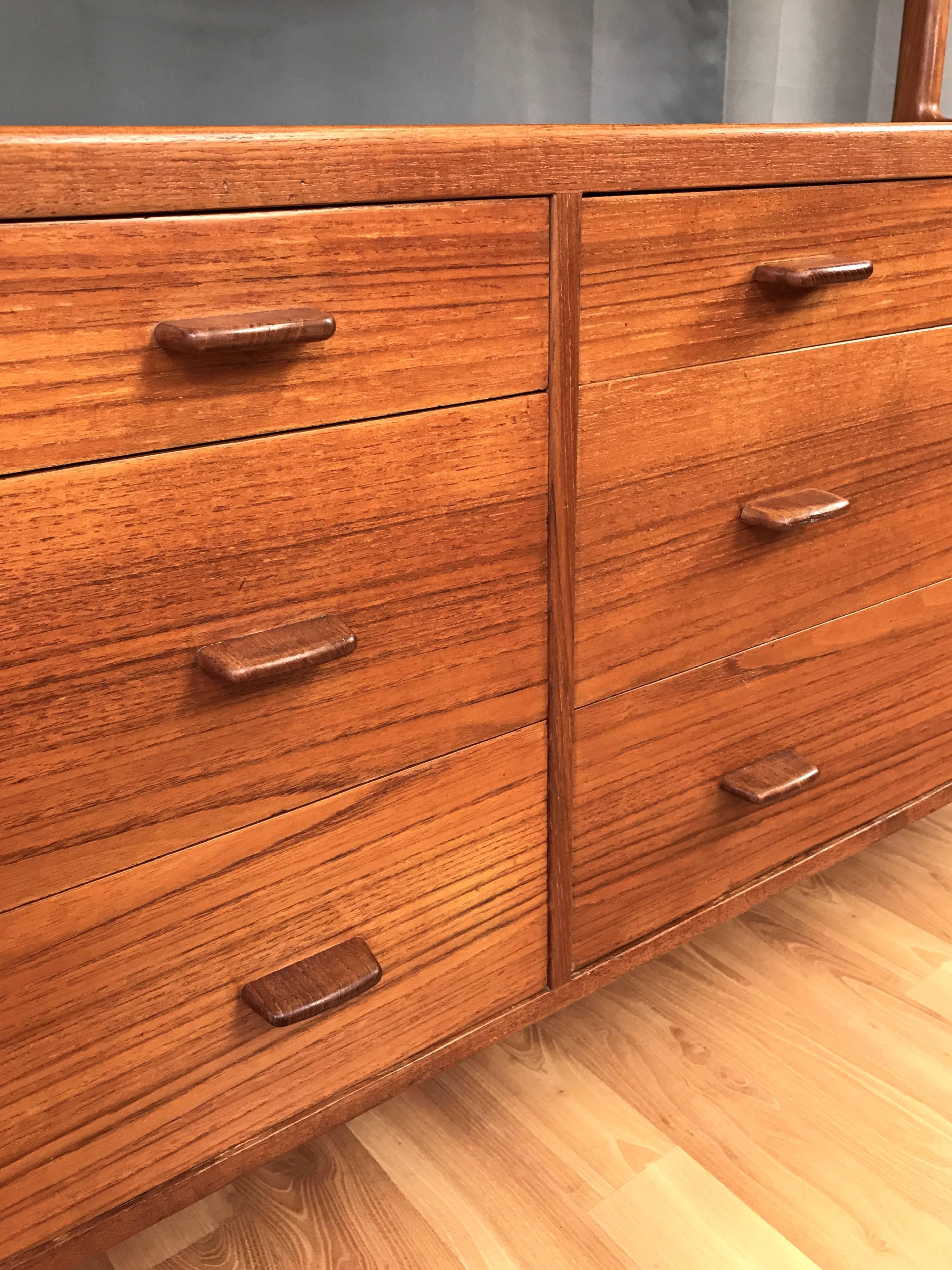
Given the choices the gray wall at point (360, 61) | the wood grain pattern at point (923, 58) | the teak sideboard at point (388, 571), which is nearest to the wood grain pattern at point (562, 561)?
the teak sideboard at point (388, 571)

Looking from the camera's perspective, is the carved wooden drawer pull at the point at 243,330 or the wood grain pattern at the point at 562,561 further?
the wood grain pattern at the point at 562,561

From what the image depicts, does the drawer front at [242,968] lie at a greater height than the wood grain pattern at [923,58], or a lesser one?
lesser

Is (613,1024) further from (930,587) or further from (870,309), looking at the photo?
(870,309)

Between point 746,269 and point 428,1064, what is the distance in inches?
24.1

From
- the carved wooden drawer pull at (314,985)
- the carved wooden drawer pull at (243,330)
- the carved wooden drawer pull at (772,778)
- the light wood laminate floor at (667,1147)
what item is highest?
the carved wooden drawer pull at (243,330)

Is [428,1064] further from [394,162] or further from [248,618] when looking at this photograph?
[394,162]

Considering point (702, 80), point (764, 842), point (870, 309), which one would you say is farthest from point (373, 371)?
point (702, 80)

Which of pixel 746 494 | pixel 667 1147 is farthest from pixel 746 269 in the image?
pixel 667 1147

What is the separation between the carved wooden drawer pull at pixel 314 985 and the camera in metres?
0.69

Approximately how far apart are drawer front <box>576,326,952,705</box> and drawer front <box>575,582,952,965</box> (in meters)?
0.03

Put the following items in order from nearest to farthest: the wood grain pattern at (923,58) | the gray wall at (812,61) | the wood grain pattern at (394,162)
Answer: the wood grain pattern at (394,162)
the wood grain pattern at (923,58)
the gray wall at (812,61)

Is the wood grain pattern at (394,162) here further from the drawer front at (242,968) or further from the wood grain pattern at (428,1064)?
the wood grain pattern at (428,1064)

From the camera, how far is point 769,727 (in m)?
0.95

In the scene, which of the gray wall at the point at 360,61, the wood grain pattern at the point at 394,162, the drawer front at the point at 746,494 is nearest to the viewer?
the wood grain pattern at the point at 394,162
